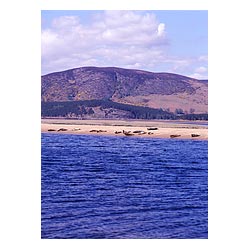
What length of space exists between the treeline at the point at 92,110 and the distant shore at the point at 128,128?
0.05 meters

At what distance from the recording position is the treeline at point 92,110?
20.4 ft

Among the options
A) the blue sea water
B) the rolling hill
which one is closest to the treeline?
the rolling hill

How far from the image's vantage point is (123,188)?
6098 millimetres

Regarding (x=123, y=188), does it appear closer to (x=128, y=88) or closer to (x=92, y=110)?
(x=92, y=110)

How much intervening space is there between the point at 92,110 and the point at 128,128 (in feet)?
1.25

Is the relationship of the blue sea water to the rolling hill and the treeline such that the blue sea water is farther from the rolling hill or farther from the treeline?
the rolling hill
